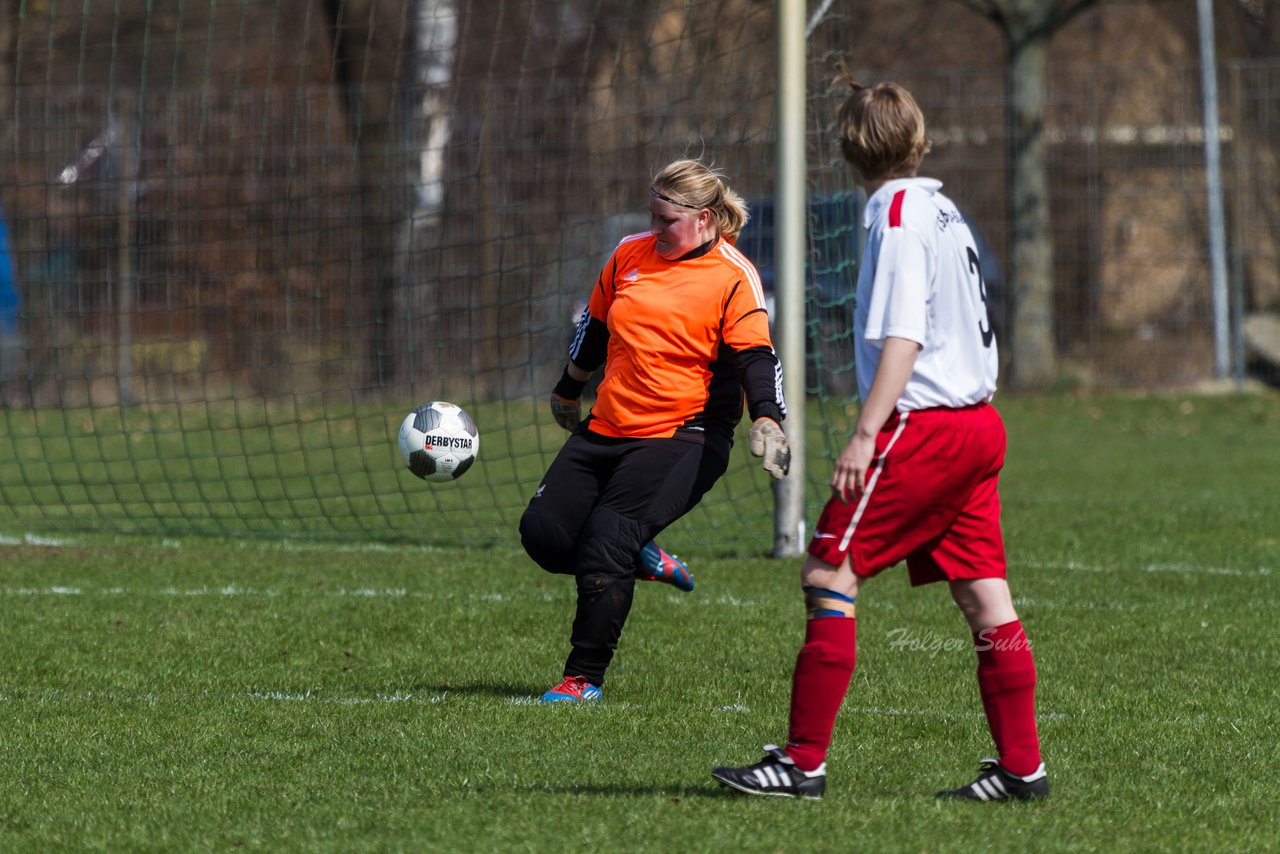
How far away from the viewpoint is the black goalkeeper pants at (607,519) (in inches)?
223

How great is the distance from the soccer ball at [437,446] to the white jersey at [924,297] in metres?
2.41

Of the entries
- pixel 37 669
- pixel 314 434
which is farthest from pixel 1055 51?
pixel 37 669

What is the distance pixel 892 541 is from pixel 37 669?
3.46m

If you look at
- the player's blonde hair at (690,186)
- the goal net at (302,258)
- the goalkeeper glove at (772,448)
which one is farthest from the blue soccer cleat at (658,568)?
the goal net at (302,258)

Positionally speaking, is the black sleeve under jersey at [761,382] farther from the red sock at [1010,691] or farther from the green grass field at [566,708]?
the red sock at [1010,691]

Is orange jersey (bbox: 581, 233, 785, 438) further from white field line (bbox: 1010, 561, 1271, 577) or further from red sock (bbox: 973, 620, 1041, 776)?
white field line (bbox: 1010, 561, 1271, 577)

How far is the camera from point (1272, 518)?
9773 millimetres

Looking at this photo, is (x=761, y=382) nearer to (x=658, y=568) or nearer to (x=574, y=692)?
(x=658, y=568)

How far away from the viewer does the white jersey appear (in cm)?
406

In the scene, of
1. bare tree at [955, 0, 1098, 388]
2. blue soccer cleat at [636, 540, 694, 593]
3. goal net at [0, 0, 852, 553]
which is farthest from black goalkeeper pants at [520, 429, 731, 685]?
bare tree at [955, 0, 1098, 388]

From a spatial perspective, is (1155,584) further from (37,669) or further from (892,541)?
(37,669)

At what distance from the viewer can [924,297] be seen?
4.07 meters

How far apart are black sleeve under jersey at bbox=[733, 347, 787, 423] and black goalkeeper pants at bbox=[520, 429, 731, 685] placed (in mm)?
326

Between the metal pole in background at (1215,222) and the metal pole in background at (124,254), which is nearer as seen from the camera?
the metal pole in background at (124,254)
